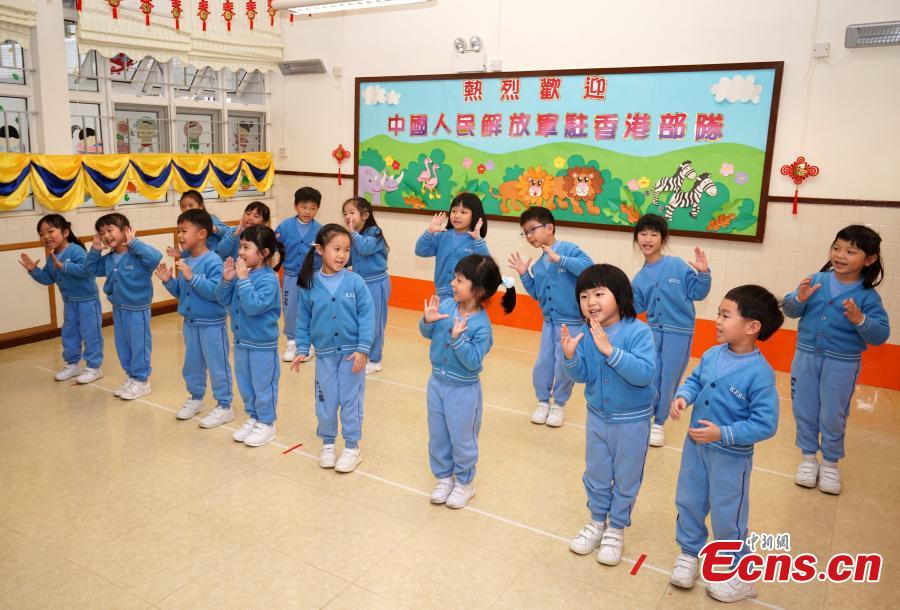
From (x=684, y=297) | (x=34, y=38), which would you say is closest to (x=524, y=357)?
(x=684, y=297)

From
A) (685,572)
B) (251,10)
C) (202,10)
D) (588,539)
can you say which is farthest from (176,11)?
(685,572)

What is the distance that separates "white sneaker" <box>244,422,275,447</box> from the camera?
4027 mm

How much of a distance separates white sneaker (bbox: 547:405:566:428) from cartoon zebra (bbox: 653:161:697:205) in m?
2.46

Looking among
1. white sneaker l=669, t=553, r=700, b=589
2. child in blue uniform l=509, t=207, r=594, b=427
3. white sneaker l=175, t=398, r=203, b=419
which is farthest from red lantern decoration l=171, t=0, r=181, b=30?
white sneaker l=669, t=553, r=700, b=589

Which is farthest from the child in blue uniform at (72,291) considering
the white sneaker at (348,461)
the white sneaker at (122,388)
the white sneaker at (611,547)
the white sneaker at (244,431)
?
the white sneaker at (611,547)

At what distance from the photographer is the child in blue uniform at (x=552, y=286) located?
→ 416 centimetres

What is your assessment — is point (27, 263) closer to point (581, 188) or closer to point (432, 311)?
point (432, 311)

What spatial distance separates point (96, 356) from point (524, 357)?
3363 millimetres

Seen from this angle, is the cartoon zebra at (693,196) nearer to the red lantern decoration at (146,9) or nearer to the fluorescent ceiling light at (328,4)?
the fluorescent ceiling light at (328,4)

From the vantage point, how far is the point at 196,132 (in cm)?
750

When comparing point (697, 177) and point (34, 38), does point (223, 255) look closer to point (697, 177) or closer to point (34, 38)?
point (34, 38)

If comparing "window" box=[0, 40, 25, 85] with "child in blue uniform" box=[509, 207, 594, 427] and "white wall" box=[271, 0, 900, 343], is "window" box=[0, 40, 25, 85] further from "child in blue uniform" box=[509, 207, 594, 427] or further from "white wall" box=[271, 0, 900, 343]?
"child in blue uniform" box=[509, 207, 594, 427]

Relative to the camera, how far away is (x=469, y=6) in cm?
675

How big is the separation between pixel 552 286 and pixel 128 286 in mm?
2762
